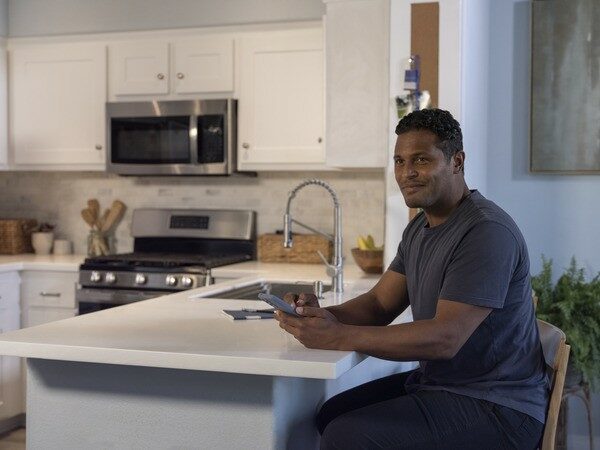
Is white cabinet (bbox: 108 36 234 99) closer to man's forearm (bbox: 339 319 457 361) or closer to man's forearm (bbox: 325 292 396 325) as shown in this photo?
man's forearm (bbox: 325 292 396 325)

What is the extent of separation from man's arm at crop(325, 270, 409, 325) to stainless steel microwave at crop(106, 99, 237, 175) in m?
2.19

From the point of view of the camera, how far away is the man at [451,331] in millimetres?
1925

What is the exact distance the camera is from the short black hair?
2127 millimetres

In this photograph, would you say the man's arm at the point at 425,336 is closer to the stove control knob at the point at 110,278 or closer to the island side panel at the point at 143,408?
the island side panel at the point at 143,408

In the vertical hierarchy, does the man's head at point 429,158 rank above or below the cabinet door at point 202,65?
below

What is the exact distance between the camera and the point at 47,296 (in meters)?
4.53

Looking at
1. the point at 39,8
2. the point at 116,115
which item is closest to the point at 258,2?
the point at 116,115

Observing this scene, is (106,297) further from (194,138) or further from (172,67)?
(172,67)

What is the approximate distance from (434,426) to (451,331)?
9.1 inches

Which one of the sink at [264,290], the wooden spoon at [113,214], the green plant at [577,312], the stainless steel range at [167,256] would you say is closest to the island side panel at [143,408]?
the sink at [264,290]

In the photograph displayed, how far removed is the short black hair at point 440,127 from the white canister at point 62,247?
343 cm

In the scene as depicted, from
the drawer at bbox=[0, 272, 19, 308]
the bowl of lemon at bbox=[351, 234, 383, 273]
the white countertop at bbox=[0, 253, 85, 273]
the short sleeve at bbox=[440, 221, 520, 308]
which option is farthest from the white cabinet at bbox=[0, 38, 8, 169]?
the short sleeve at bbox=[440, 221, 520, 308]

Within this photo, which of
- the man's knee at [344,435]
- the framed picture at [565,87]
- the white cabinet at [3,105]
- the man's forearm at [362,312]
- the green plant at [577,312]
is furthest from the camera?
the white cabinet at [3,105]

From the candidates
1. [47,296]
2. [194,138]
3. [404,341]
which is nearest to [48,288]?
[47,296]
